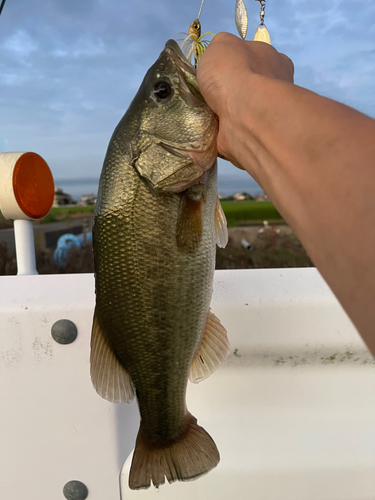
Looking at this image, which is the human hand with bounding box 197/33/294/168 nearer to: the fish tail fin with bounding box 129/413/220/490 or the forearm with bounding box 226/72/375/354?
the forearm with bounding box 226/72/375/354

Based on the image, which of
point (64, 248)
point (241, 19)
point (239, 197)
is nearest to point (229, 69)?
point (241, 19)

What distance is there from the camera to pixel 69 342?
1.25m

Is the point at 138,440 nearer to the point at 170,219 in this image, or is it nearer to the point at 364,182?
the point at 170,219

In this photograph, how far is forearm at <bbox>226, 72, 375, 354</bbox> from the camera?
0.41m

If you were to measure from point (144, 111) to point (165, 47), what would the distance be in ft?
0.59

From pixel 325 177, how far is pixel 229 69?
400mm

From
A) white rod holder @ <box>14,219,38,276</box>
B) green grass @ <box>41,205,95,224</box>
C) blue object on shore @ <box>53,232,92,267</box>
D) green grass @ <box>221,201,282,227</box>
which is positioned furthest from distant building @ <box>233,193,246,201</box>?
white rod holder @ <box>14,219,38,276</box>

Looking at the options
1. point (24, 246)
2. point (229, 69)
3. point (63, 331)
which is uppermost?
point (229, 69)

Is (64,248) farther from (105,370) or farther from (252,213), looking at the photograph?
(252,213)

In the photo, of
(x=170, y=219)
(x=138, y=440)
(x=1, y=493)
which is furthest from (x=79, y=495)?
(x=170, y=219)

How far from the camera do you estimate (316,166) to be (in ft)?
1.58

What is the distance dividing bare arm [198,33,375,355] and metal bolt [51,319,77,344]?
85cm

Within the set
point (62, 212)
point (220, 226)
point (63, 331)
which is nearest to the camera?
point (220, 226)

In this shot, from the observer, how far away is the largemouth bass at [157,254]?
85 centimetres
